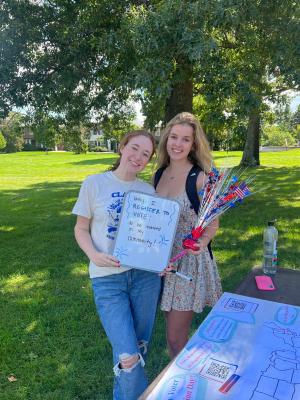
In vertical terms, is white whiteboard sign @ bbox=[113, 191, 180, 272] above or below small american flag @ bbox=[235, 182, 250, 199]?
below

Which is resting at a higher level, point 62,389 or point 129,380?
point 129,380

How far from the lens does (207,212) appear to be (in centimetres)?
250

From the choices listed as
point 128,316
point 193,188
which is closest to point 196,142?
point 193,188

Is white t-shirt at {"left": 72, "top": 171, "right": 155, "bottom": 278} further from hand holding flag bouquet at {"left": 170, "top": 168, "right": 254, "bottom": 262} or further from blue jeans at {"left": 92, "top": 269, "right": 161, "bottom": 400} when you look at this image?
hand holding flag bouquet at {"left": 170, "top": 168, "right": 254, "bottom": 262}

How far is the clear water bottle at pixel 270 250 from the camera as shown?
2.99 m

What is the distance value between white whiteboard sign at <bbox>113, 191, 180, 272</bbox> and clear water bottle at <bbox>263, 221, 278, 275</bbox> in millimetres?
945

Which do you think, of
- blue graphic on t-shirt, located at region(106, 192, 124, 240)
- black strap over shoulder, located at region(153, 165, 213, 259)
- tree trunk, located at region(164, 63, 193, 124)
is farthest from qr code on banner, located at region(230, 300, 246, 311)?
tree trunk, located at region(164, 63, 193, 124)

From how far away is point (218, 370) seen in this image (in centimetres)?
170

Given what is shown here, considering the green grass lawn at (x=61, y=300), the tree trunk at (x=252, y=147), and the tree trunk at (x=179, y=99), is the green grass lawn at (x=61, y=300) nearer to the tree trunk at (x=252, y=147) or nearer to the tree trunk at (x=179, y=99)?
the tree trunk at (x=179, y=99)

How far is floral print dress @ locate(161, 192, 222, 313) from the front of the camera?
8.66ft

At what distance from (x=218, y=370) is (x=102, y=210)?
44.7 inches

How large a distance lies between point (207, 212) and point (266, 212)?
7717mm

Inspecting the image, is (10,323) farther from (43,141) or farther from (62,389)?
(43,141)

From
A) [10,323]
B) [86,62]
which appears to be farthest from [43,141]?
[10,323]
